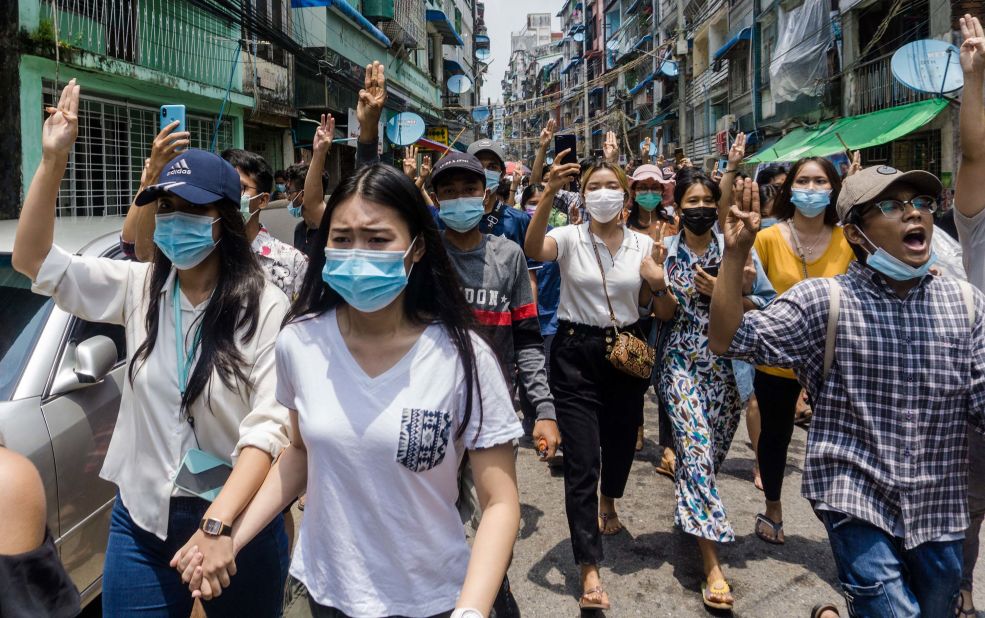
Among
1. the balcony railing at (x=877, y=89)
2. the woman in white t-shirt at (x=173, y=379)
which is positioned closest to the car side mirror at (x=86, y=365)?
the woman in white t-shirt at (x=173, y=379)

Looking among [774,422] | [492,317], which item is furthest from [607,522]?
[492,317]

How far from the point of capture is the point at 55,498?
8.59 feet

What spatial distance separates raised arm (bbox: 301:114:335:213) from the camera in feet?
11.6

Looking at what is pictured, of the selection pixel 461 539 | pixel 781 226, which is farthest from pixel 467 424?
pixel 781 226

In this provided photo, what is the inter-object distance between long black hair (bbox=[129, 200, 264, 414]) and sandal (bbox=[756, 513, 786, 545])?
2975 mm

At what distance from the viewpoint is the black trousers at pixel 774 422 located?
3.83 meters

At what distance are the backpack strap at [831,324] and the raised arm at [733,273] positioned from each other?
252 millimetres

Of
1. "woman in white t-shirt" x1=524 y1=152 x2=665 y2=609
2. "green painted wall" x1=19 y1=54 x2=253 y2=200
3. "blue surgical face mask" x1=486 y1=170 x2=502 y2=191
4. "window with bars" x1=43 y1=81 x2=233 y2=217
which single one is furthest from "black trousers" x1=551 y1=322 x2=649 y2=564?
"window with bars" x1=43 y1=81 x2=233 y2=217

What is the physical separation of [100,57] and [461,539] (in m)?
10.2

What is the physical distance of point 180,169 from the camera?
2271 millimetres

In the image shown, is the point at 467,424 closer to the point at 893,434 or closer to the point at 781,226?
the point at 893,434

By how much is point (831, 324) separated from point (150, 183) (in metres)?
2.36

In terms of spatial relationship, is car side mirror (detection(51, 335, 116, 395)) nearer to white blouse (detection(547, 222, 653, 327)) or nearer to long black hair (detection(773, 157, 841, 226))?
white blouse (detection(547, 222, 653, 327))

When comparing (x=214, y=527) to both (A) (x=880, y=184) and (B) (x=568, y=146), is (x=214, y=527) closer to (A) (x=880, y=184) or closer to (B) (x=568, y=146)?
(A) (x=880, y=184)
